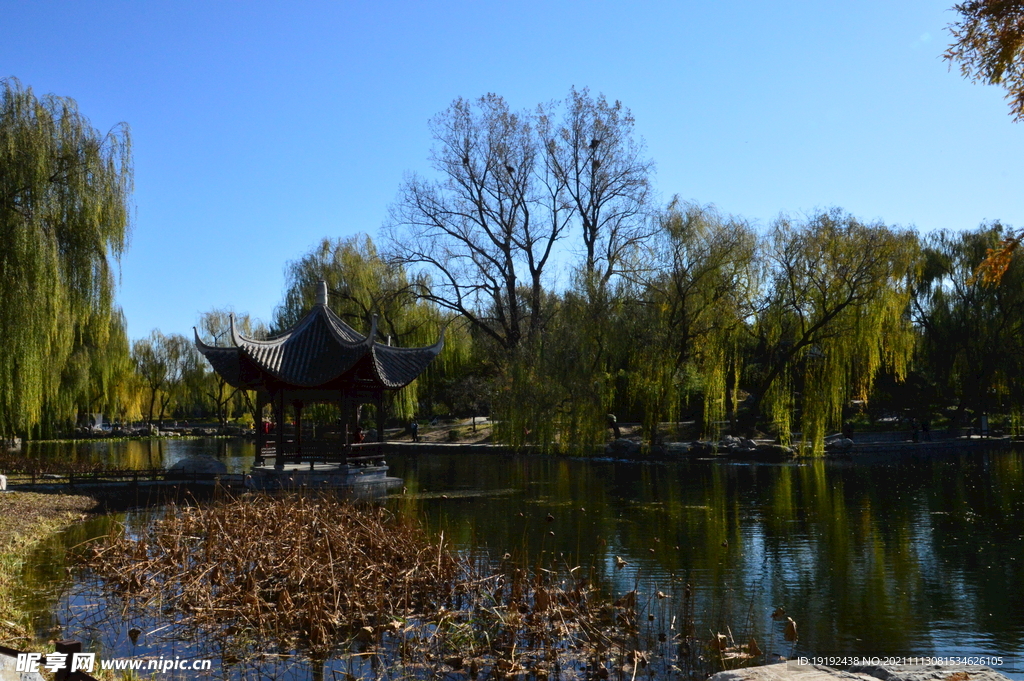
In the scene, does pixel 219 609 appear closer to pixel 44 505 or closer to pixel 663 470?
pixel 44 505

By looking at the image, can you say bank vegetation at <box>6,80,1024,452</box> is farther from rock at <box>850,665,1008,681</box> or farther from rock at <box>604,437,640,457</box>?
rock at <box>850,665,1008,681</box>

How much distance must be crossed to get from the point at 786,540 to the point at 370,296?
23.5 meters

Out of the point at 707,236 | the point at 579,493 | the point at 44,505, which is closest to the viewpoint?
the point at 44,505

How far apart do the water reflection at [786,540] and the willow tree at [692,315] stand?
4306 mm

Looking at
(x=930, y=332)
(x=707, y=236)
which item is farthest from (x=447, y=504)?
(x=930, y=332)

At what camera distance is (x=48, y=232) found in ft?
50.5

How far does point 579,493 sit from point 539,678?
1165 centimetres

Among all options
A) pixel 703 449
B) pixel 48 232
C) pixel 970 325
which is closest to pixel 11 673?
pixel 48 232

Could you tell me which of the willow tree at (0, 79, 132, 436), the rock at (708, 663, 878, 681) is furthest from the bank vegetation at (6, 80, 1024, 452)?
the rock at (708, 663, 878, 681)

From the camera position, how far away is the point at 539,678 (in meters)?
6.31

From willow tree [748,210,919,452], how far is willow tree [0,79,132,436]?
18.5 m

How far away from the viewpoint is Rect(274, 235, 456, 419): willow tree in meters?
32.3

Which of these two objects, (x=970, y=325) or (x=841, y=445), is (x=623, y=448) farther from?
(x=970, y=325)

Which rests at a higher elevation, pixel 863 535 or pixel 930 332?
pixel 930 332
